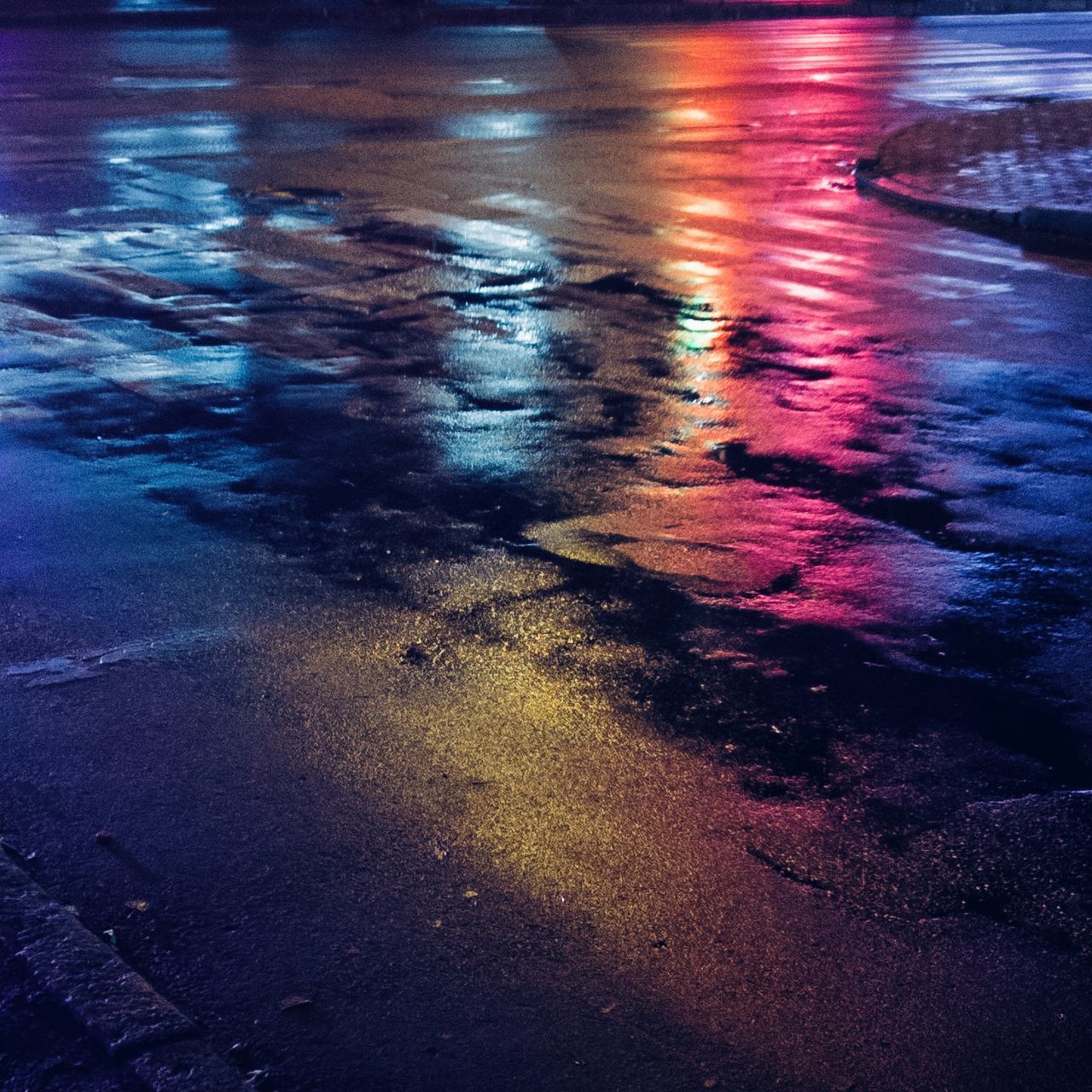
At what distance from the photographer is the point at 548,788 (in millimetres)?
4016

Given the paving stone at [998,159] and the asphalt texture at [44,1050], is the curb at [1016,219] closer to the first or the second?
the paving stone at [998,159]

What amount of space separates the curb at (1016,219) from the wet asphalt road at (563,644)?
0.52m

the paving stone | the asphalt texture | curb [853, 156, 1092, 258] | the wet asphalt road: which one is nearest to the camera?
the asphalt texture

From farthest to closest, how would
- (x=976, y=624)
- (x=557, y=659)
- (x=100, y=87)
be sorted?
(x=100, y=87)
(x=976, y=624)
(x=557, y=659)

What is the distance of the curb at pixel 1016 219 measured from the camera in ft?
39.1

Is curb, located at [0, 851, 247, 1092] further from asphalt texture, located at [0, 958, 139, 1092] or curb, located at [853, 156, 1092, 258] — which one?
curb, located at [853, 156, 1092, 258]

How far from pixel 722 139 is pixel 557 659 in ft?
44.5

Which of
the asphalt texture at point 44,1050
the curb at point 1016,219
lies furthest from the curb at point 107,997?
the curb at point 1016,219

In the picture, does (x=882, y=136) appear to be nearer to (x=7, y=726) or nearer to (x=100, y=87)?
(x=100, y=87)

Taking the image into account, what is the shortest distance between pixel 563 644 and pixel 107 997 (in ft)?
7.09

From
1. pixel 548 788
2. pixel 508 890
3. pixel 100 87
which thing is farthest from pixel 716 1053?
pixel 100 87

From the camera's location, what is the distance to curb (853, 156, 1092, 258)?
1193 cm

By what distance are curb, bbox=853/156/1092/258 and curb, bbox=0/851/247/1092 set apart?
10.3 meters

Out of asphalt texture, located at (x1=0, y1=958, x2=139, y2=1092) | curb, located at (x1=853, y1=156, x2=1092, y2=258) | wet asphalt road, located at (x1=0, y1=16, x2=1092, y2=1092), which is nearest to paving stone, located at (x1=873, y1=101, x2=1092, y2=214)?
curb, located at (x1=853, y1=156, x2=1092, y2=258)
